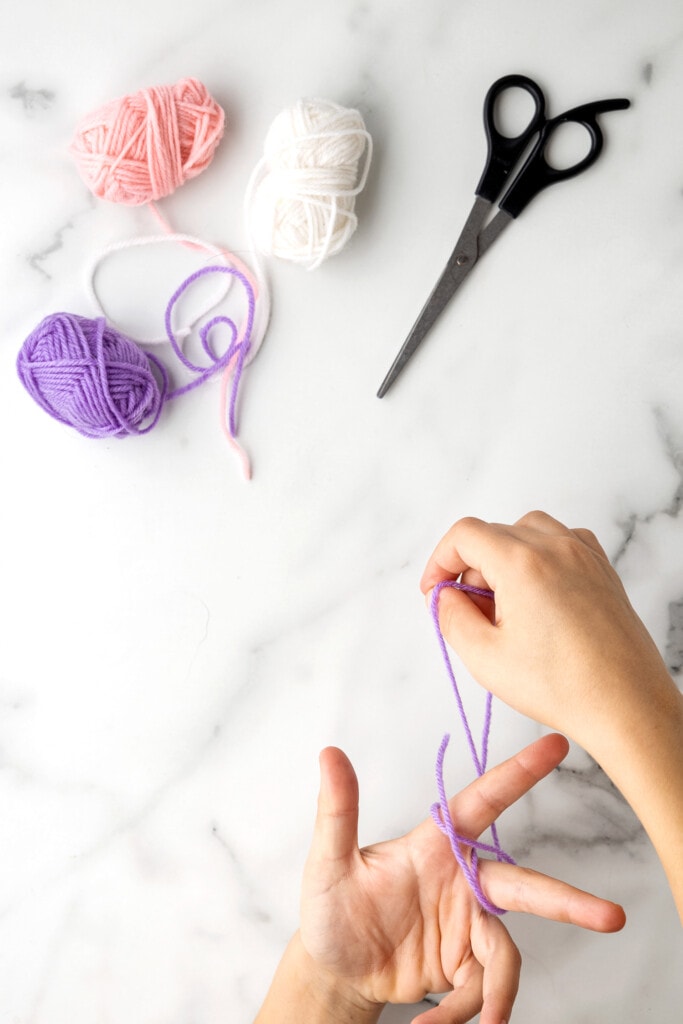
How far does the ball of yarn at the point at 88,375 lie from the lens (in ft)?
3.10

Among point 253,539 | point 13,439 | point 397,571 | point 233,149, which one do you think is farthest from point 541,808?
point 233,149

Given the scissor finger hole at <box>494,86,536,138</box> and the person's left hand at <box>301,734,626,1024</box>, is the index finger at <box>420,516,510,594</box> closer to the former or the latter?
the person's left hand at <box>301,734,626,1024</box>

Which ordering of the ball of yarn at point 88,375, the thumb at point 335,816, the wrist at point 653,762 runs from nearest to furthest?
the wrist at point 653,762, the thumb at point 335,816, the ball of yarn at point 88,375

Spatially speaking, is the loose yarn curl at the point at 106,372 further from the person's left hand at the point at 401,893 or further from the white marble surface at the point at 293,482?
the person's left hand at the point at 401,893

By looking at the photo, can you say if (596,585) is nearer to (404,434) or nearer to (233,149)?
(404,434)

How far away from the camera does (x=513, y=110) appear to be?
1043mm

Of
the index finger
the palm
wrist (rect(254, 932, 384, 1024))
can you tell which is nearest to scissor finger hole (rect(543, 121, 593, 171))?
the index finger

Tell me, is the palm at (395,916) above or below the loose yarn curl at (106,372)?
below

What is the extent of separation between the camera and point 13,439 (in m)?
1.04

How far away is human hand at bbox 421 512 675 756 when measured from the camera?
28.3 inches

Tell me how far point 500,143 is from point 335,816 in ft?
2.53

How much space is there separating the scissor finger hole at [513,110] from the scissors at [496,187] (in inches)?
0.5

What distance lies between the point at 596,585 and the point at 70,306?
2.24 ft

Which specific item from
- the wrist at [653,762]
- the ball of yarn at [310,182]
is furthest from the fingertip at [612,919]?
the ball of yarn at [310,182]
